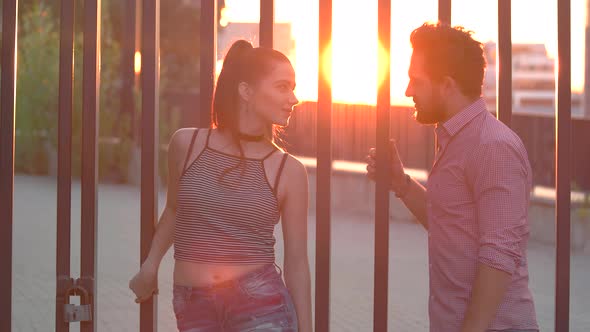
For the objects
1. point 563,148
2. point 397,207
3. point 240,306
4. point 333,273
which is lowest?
point 333,273

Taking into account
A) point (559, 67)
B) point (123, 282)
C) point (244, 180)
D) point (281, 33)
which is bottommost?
point (123, 282)

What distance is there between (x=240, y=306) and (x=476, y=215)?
683mm

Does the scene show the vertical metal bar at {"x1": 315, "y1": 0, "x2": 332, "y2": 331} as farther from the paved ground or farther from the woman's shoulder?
the paved ground

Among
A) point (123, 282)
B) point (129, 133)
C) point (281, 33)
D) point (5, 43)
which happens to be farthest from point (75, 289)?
point (281, 33)

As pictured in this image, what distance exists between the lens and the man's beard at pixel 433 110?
305 cm

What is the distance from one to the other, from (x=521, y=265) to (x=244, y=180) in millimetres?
789

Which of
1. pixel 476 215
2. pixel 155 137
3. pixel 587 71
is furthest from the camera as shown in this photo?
pixel 587 71

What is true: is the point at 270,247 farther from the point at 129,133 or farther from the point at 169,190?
the point at 129,133

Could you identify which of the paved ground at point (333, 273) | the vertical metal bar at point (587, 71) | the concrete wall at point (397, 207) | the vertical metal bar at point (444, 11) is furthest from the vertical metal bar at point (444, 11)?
the vertical metal bar at point (587, 71)

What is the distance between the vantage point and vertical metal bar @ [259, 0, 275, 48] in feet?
11.6

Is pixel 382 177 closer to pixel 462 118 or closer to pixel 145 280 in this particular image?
pixel 462 118

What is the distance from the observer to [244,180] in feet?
10.7

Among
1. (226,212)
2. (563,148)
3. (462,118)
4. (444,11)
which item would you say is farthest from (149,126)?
(563,148)

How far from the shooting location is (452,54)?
300 cm
